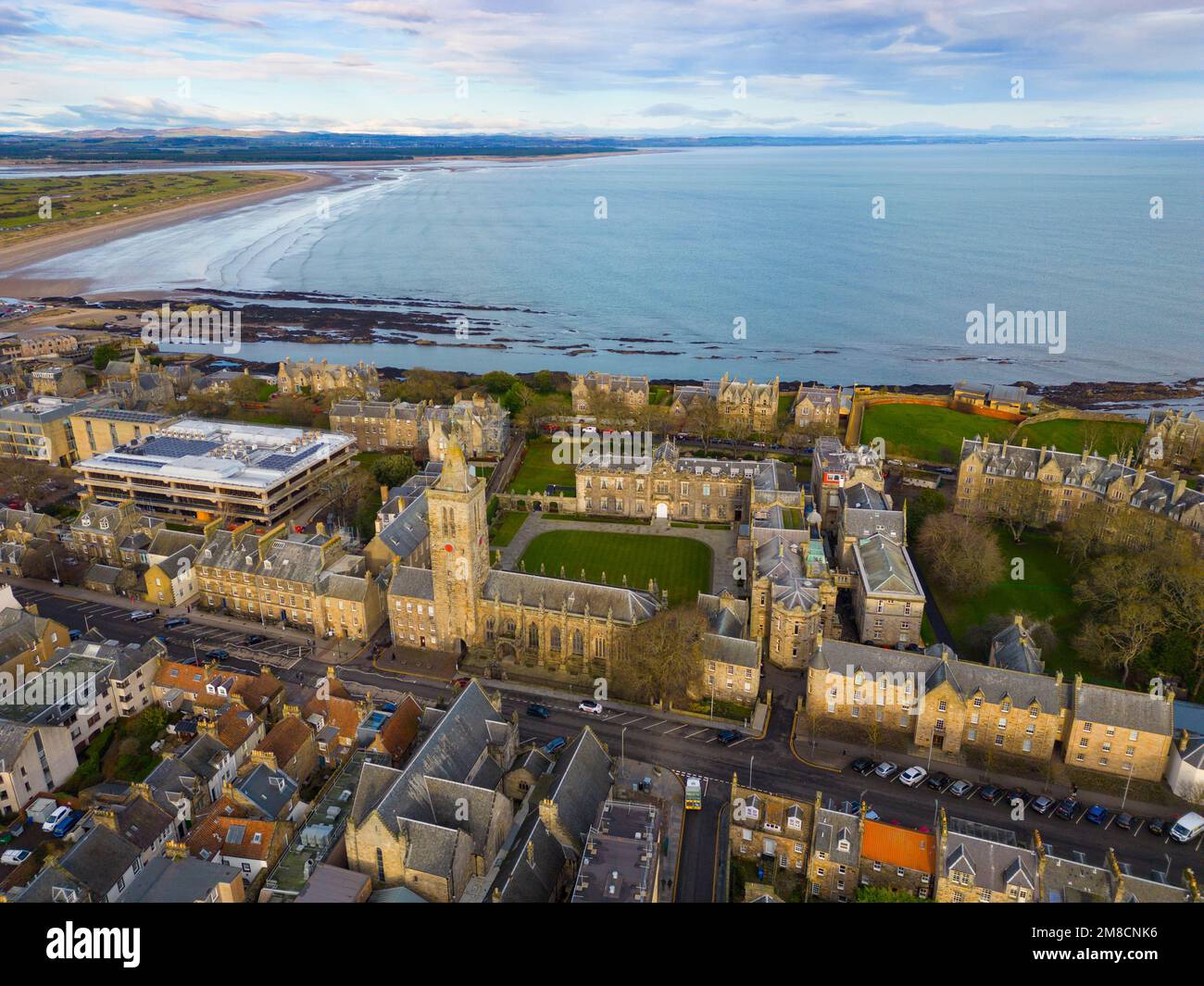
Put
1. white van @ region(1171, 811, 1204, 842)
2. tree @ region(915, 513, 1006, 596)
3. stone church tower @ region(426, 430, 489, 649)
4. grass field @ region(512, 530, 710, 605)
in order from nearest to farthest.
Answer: white van @ region(1171, 811, 1204, 842) → stone church tower @ region(426, 430, 489, 649) → tree @ region(915, 513, 1006, 596) → grass field @ region(512, 530, 710, 605)

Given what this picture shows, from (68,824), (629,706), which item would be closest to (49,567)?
(68,824)

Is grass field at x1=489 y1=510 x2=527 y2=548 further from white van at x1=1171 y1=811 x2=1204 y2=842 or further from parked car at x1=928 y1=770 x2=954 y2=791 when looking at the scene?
white van at x1=1171 y1=811 x2=1204 y2=842

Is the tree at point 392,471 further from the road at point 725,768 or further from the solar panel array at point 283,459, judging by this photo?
the road at point 725,768

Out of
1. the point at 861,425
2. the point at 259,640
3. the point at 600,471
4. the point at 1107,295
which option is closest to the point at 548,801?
the point at 259,640

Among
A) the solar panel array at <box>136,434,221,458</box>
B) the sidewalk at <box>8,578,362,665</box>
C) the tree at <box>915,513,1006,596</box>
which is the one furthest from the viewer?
the solar panel array at <box>136,434,221,458</box>

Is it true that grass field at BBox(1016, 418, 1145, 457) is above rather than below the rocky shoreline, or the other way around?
below

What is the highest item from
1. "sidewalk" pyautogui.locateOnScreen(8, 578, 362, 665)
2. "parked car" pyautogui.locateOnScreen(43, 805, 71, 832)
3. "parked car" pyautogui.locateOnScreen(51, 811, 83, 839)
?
"sidewalk" pyautogui.locateOnScreen(8, 578, 362, 665)

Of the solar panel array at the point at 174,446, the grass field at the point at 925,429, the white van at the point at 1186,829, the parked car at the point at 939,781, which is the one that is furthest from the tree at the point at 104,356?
the white van at the point at 1186,829

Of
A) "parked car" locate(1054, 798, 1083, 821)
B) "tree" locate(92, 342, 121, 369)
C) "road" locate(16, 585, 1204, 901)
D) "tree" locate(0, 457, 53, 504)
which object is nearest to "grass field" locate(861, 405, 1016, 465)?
"road" locate(16, 585, 1204, 901)
